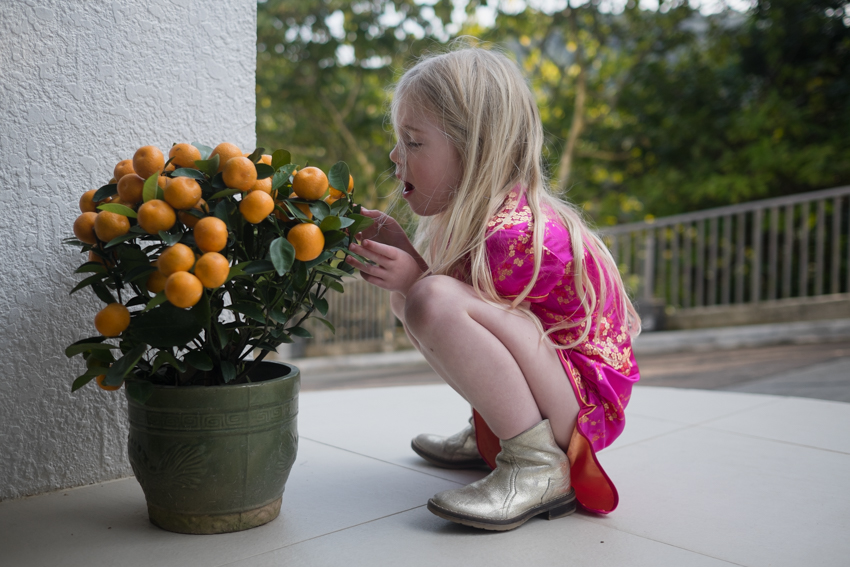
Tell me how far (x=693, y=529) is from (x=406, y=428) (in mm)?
925

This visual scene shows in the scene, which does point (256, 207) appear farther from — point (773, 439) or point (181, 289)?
point (773, 439)

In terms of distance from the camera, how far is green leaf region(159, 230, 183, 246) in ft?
3.24

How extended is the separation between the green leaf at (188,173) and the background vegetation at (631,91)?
5.02 m

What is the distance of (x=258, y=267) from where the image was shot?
41.6 inches

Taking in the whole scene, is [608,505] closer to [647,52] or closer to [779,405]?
[779,405]

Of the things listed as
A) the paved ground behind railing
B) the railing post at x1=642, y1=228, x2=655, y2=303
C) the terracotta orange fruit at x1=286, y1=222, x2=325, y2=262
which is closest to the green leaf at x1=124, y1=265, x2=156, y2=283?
the terracotta orange fruit at x1=286, y1=222, x2=325, y2=262

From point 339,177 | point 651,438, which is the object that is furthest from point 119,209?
point 651,438

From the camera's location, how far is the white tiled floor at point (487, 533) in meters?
1.10

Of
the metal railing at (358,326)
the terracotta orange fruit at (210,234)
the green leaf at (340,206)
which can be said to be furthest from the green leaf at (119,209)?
the metal railing at (358,326)

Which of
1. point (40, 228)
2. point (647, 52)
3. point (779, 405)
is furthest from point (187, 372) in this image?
point (647, 52)

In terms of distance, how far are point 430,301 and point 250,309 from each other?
1.10ft

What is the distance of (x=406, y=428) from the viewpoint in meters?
1.98

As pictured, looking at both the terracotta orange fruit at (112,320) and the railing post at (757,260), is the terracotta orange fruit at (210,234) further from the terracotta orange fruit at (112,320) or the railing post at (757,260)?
the railing post at (757,260)

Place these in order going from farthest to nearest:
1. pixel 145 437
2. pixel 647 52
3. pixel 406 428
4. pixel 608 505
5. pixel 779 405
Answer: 1. pixel 647 52
2. pixel 779 405
3. pixel 406 428
4. pixel 608 505
5. pixel 145 437
